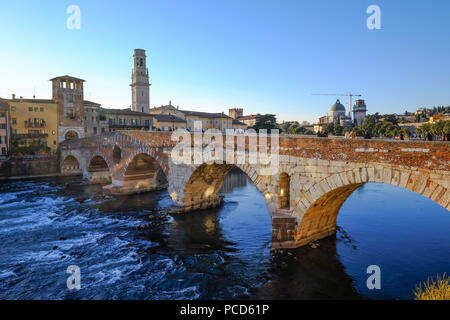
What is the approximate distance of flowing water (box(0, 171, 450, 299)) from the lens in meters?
12.5

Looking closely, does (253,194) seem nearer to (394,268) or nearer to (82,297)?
(394,268)

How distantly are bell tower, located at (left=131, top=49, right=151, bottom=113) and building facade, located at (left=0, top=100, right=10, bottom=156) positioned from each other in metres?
29.3

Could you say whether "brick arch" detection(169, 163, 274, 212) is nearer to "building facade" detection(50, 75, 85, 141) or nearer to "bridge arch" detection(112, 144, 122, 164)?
"bridge arch" detection(112, 144, 122, 164)

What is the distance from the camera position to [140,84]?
70125 millimetres

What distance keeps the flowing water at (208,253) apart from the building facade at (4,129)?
65.6ft

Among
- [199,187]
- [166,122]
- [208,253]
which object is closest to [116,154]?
[199,187]

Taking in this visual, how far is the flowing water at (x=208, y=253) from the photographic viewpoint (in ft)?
41.2

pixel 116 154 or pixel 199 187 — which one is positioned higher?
pixel 116 154

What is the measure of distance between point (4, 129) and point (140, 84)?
106 feet

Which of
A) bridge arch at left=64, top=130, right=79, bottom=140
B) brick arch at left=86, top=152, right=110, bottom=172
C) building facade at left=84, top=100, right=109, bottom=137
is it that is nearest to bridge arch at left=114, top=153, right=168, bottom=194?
brick arch at left=86, top=152, right=110, bottom=172

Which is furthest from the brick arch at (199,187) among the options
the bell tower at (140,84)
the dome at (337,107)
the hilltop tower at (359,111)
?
the dome at (337,107)

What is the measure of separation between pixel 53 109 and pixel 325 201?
45312mm

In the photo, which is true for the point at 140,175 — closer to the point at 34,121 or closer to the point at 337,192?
the point at 337,192
